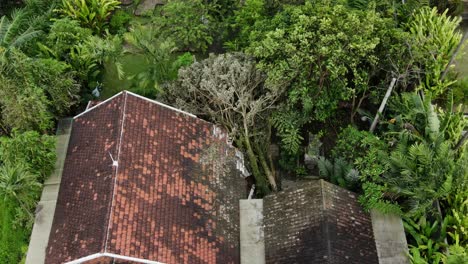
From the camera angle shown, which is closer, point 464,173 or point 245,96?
point 464,173

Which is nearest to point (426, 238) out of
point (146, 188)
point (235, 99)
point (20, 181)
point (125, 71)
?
point (235, 99)

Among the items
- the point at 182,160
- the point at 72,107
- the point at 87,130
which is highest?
the point at 72,107

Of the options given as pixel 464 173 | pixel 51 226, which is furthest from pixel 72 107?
pixel 464 173

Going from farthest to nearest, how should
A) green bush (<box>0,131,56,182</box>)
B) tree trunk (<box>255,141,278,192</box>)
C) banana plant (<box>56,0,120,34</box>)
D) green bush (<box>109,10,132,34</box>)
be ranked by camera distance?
1. green bush (<box>109,10,132,34</box>)
2. banana plant (<box>56,0,120,34</box>)
3. tree trunk (<box>255,141,278,192</box>)
4. green bush (<box>0,131,56,182</box>)

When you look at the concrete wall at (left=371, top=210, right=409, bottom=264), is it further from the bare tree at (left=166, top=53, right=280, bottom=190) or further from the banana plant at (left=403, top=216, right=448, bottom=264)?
the bare tree at (left=166, top=53, right=280, bottom=190)

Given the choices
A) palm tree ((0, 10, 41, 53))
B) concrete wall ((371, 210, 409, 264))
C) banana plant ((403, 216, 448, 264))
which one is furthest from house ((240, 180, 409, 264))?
palm tree ((0, 10, 41, 53))

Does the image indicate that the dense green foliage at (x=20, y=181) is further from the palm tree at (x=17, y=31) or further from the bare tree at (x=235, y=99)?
the bare tree at (x=235, y=99)

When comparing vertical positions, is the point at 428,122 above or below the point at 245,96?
below

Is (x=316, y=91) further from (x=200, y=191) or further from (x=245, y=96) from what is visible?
(x=200, y=191)
